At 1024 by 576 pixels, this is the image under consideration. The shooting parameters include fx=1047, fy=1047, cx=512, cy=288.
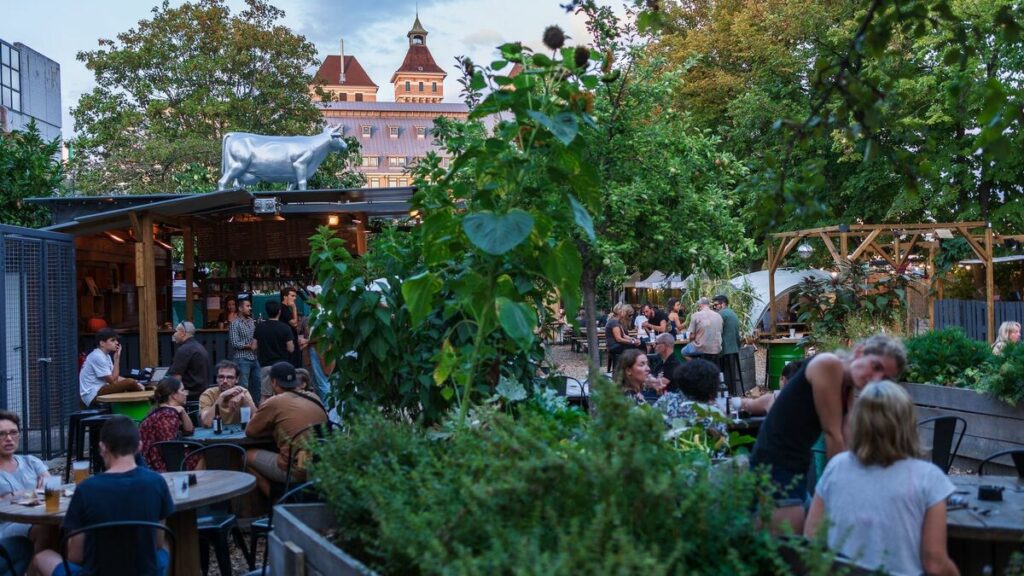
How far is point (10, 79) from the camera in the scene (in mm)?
29750

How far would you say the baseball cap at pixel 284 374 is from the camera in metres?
7.46

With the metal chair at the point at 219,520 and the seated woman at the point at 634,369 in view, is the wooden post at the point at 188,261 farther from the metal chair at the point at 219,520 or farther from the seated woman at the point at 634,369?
the seated woman at the point at 634,369

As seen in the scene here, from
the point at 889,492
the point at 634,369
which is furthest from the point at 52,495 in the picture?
the point at 889,492

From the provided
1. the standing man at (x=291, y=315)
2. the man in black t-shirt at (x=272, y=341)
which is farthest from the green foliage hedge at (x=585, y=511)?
the standing man at (x=291, y=315)

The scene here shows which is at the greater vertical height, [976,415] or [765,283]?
[765,283]

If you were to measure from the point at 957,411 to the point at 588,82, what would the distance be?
19.9 feet

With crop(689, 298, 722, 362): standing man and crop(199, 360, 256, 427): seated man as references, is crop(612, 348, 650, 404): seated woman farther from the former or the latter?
crop(689, 298, 722, 362): standing man

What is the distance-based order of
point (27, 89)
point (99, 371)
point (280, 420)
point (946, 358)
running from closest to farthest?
point (280, 420), point (946, 358), point (99, 371), point (27, 89)

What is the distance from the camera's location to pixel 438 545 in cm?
268

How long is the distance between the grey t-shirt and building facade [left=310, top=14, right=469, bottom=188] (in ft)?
287

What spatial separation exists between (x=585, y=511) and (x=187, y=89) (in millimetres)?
30064

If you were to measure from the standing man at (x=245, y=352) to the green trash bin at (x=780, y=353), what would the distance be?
7.49 meters

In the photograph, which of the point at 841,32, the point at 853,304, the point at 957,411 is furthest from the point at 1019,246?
the point at 957,411

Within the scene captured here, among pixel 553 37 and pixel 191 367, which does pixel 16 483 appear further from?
pixel 191 367
